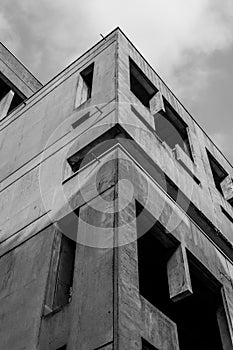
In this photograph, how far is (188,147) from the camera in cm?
1570

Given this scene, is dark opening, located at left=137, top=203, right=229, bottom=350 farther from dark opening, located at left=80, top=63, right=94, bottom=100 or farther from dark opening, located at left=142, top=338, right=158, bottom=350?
dark opening, located at left=80, top=63, right=94, bottom=100

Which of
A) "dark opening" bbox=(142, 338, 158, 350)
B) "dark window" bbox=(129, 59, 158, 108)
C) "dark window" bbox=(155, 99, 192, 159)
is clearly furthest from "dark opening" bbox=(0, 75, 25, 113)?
"dark opening" bbox=(142, 338, 158, 350)

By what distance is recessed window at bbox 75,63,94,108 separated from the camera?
14.4m

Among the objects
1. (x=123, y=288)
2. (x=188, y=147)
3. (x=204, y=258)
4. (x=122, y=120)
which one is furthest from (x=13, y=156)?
(x=123, y=288)

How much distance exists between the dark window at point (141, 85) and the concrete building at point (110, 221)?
0.11 ft

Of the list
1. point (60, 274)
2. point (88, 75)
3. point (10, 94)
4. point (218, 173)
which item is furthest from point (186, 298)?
point (10, 94)

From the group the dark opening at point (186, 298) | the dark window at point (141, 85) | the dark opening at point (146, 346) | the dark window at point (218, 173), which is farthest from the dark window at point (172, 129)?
the dark opening at point (146, 346)

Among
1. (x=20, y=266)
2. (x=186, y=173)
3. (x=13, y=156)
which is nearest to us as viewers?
(x=20, y=266)

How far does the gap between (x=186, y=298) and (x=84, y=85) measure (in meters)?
8.14

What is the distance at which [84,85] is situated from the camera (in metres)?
→ 15.3

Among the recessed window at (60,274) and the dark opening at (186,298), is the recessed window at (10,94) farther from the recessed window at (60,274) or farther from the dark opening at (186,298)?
the recessed window at (60,274)

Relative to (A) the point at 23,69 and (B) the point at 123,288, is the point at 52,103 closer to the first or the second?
(B) the point at 123,288

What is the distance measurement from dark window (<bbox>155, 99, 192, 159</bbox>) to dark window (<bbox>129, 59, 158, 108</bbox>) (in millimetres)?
721

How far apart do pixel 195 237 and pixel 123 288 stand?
4.12 m
